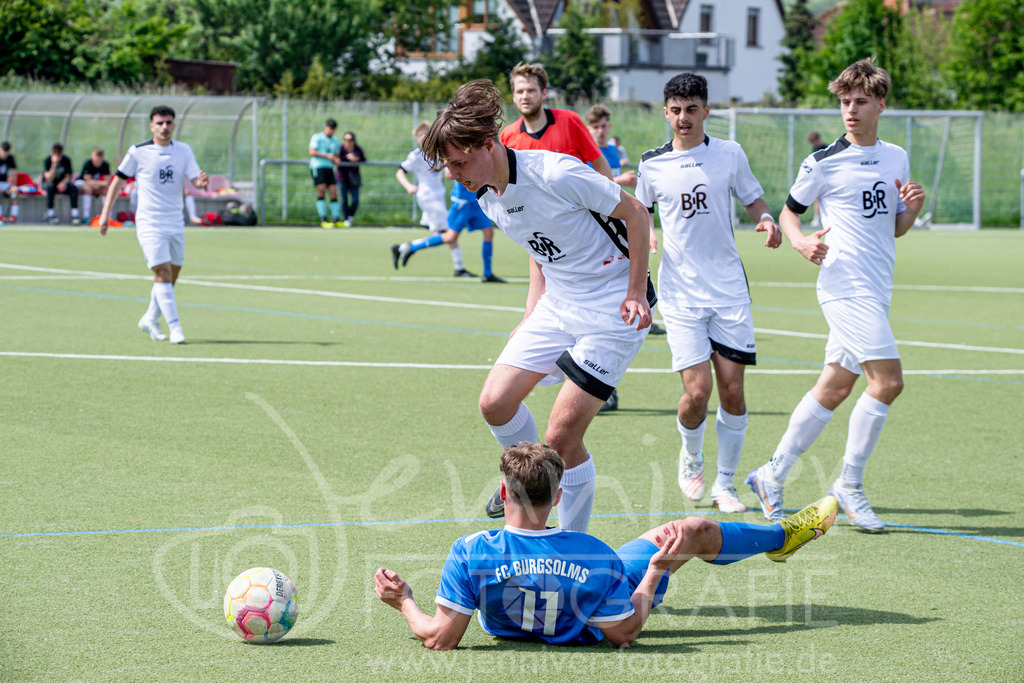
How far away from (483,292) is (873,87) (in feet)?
35.2

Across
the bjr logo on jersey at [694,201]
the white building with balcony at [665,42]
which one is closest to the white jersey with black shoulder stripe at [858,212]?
the bjr logo on jersey at [694,201]

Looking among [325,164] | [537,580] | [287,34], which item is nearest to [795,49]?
[287,34]

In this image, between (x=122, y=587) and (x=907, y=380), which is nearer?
(x=122, y=587)

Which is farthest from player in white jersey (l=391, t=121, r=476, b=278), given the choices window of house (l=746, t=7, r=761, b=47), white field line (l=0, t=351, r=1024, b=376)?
window of house (l=746, t=7, r=761, b=47)

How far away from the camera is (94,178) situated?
29172 millimetres

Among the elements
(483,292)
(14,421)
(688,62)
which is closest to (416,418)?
(14,421)

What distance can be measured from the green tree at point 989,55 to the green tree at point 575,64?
18731 mm

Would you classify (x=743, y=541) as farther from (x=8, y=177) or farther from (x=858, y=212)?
(x=8, y=177)

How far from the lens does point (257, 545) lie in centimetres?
552

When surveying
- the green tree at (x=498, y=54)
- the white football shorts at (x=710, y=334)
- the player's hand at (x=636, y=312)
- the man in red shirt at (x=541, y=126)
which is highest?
the green tree at (x=498, y=54)

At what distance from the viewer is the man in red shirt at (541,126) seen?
9125 millimetres

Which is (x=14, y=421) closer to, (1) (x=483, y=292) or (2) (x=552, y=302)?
(2) (x=552, y=302)

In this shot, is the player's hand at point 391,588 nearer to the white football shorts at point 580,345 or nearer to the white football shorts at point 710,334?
the white football shorts at point 580,345

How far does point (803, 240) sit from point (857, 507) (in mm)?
1389
